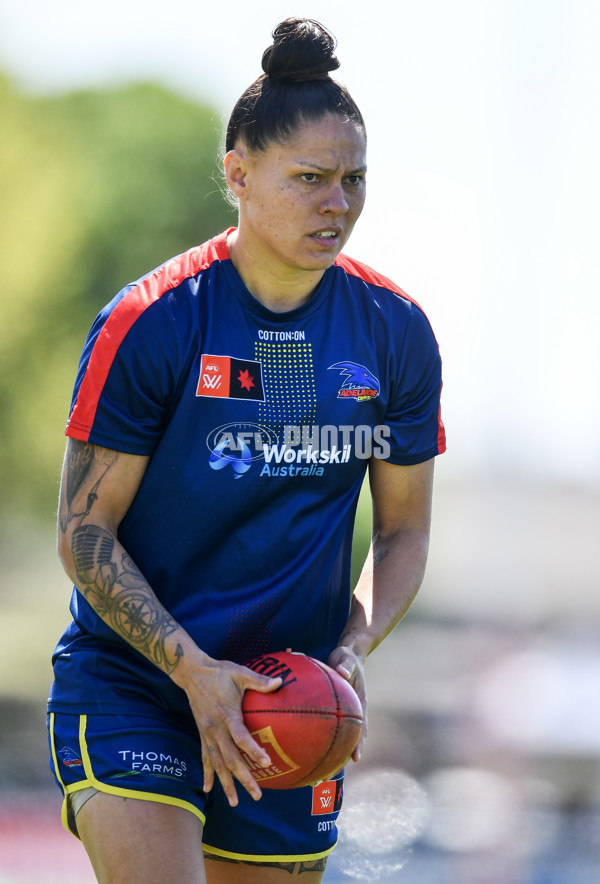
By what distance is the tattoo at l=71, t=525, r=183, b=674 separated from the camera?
2.53 metres

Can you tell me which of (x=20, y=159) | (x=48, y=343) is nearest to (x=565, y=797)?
(x=48, y=343)

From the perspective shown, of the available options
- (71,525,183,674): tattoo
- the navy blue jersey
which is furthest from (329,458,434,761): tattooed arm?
(71,525,183,674): tattoo

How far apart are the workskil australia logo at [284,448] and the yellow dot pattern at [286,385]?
0.03m

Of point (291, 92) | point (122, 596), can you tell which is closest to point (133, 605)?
point (122, 596)

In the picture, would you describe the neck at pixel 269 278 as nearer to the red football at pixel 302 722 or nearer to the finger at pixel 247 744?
the red football at pixel 302 722

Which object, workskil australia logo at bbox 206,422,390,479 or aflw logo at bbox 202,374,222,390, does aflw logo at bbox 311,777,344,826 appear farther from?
aflw logo at bbox 202,374,222,390

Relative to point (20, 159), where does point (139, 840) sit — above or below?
below

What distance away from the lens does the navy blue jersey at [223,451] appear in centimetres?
263

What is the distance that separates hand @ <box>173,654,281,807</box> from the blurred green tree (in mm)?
13491

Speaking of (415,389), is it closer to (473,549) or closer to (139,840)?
(139,840)

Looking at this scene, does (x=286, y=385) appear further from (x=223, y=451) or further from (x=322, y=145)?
(x=322, y=145)

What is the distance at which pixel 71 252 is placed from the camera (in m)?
16.5

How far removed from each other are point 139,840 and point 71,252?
586 inches

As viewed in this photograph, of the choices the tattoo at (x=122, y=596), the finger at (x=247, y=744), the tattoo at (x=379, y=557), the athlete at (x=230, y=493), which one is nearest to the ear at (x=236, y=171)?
the athlete at (x=230, y=493)
